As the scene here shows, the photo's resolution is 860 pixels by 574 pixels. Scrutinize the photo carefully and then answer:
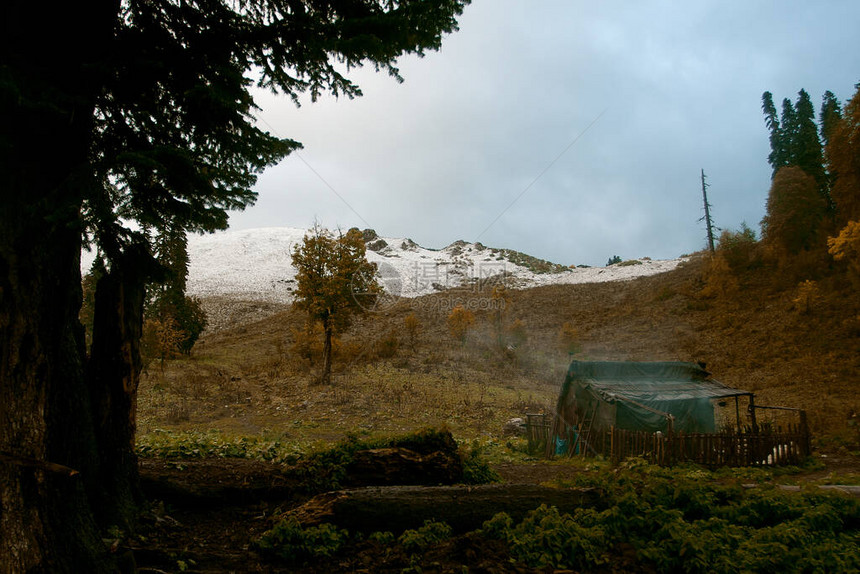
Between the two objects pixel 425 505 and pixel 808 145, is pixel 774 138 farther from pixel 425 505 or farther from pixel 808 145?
pixel 425 505

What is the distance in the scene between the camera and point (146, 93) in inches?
217

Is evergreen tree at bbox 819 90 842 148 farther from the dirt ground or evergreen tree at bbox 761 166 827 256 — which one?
the dirt ground

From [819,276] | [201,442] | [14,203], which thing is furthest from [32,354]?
[819,276]

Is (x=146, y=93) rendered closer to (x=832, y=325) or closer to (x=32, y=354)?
(x=32, y=354)

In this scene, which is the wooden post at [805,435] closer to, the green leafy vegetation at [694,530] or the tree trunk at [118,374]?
the green leafy vegetation at [694,530]

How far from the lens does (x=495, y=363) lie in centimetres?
3459

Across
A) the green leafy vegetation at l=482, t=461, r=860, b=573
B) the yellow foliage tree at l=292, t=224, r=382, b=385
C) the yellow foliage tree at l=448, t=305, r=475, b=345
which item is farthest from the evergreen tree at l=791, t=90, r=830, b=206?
the green leafy vegetation at l=482, t=461, r=860, b=573

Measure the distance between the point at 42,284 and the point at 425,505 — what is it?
16.0ft

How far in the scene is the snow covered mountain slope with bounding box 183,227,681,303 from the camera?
263 ft

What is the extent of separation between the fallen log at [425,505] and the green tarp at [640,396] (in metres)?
9.69

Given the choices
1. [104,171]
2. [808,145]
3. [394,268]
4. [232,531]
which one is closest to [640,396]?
[232,531]

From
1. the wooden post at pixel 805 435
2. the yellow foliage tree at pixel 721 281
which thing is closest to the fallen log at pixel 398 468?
the wooden post at pixel 805 435

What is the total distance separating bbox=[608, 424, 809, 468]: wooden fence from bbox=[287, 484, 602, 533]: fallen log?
7.38 m

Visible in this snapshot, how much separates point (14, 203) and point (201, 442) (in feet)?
20.8
